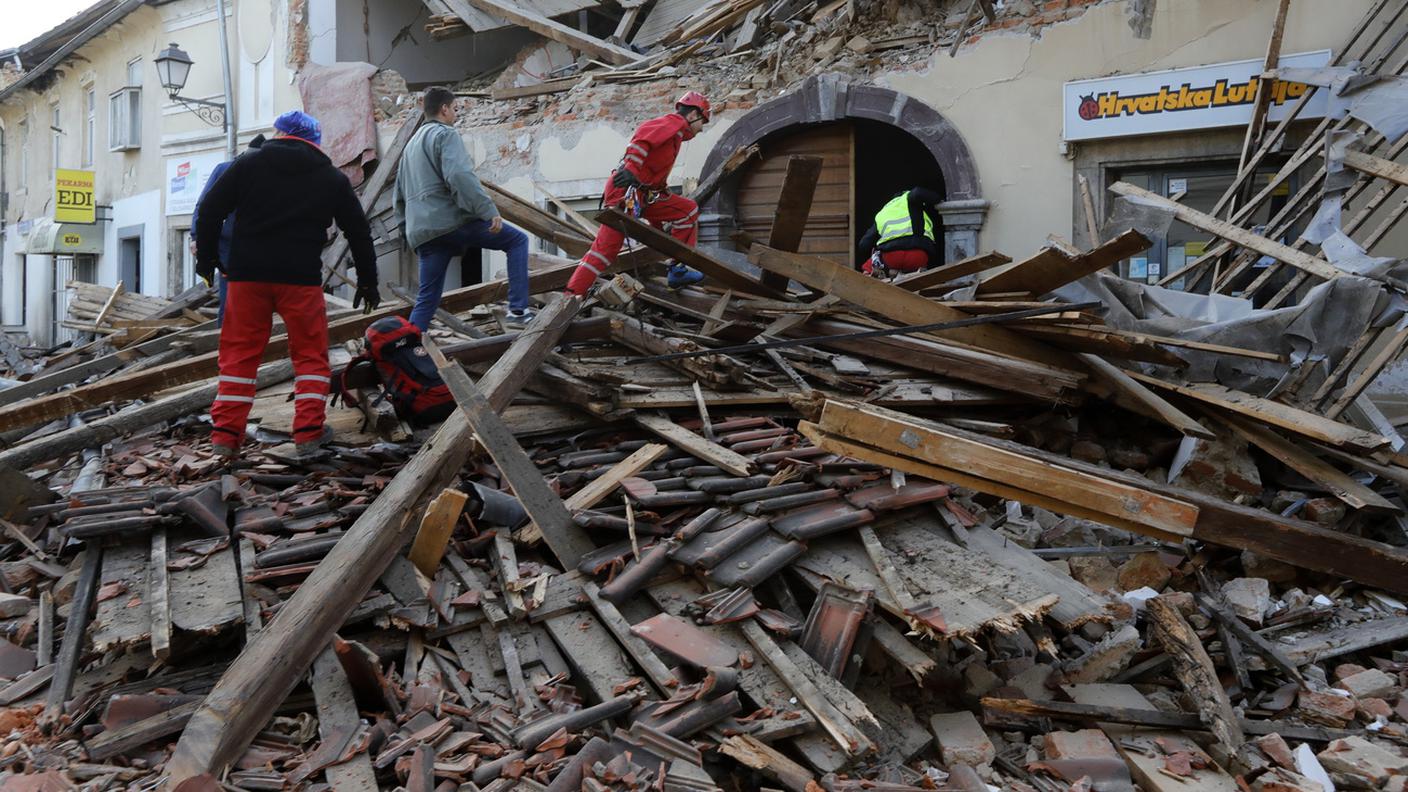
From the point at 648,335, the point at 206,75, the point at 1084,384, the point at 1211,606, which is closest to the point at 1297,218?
the point at 1084,384

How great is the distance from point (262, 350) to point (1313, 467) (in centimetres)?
553

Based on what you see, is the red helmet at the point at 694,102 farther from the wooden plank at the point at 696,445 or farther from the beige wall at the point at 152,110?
the beige wall at the point at 152,110

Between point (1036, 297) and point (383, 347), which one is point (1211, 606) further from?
point (383, 347)

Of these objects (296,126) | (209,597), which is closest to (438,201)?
(296,126)

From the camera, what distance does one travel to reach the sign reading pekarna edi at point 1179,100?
7945mm

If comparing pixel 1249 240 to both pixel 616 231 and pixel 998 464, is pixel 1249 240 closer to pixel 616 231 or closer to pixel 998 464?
pixel 998 464

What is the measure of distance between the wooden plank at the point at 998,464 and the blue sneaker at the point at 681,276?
3798 mm

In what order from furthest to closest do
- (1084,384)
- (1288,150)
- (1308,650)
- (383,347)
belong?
1. (1288,150)
2. (1084,384)
3. (383,347)
4. (1308,650)

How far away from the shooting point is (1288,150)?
26.2ft

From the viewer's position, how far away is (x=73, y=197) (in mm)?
20344

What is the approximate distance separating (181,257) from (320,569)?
1774cm

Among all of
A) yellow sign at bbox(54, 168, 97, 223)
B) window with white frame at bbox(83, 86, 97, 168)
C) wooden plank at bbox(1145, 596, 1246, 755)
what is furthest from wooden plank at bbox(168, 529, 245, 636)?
window with white frame at bbox(83, 86, 97, 168)

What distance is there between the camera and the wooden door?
35.4ft

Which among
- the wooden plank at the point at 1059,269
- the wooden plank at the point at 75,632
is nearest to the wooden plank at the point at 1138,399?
the wooden plank at the point at 1059,269
